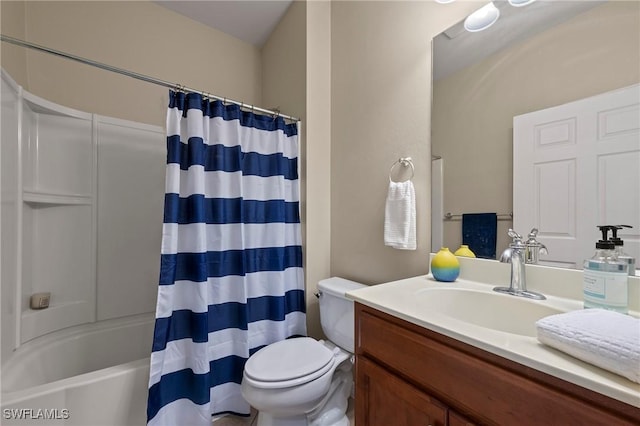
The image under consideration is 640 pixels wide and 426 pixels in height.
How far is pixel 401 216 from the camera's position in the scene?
133 cm

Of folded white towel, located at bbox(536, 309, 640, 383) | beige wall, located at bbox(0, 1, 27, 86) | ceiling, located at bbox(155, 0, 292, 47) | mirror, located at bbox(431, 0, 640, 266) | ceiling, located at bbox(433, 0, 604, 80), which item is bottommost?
folded white towel, located at bbox(536, 309, 640, 383)

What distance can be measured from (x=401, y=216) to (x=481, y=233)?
0.35 metres

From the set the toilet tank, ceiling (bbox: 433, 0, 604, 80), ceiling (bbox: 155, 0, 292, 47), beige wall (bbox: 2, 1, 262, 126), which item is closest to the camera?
ceiling (bbox: 433, 0, 604, 80)

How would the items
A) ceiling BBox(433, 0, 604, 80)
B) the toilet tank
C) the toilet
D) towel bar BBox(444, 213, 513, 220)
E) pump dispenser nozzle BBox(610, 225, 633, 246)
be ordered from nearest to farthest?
pump dispenser nozzle BBox(610, 225, 633, 246) → ceiling BBox(433, 0, 604, 80) → towel bar BBox(444, 213, 513, 220) → the toilet → the toilet tank

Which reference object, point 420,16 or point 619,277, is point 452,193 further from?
point 420,16

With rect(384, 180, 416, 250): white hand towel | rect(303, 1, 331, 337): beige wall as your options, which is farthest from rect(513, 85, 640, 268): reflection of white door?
rect(303, 1, 331, 337): beige wall

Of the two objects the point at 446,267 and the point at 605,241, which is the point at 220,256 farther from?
the point at 605,241

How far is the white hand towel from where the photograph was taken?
131cm

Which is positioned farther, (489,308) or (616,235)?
(489,308)

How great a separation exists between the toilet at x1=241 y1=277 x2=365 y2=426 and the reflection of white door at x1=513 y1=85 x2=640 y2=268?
3.06ft

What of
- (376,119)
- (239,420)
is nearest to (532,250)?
(376,119)

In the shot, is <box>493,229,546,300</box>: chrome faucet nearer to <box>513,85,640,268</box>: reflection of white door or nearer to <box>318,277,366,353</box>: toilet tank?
<box>513,85,640,268</box>: reflection of white door

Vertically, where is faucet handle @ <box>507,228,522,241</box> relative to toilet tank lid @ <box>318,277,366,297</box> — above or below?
above

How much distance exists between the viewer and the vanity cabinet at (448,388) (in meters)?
0.47
